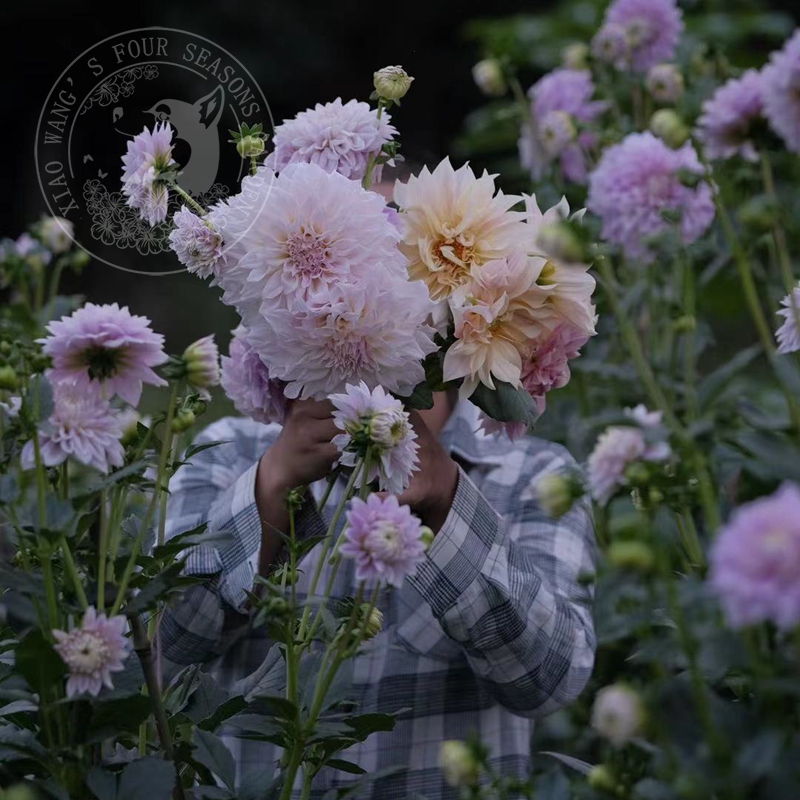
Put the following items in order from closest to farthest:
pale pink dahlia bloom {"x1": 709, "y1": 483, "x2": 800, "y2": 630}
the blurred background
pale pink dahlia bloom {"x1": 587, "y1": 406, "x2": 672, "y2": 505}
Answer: pale pink dahlia bloom {"x1": 709, "y1": 483, "x2": 800, "y2": 630}
pale pink dahlia bloom {"x1": 587, "y1": 406, "x2": 672, "y2": 505}
the blurred background

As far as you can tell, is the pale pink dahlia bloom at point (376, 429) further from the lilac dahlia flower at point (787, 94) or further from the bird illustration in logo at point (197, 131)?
the lilac dahlia flower at point (787, 94)

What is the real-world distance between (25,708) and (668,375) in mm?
1110

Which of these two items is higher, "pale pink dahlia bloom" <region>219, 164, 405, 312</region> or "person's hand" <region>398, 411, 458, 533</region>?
"pale pink dahlia bloom" <region>219, 164, 405, 312</region>

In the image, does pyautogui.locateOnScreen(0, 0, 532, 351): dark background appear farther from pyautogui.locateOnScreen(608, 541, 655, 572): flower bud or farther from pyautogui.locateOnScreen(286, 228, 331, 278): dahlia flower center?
pyautogui.locateOnScreen(608, 541, 655, 572): flower bud

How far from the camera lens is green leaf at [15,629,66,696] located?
2.03 feet

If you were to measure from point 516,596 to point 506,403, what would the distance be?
37 centimetres

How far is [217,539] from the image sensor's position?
0.74 m

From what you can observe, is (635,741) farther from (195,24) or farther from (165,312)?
(195,24)

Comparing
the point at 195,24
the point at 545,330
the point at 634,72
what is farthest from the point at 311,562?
the point at 195,24

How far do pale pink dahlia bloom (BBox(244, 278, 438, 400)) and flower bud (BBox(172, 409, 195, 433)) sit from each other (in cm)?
6

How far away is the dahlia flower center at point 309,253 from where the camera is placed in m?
0.70

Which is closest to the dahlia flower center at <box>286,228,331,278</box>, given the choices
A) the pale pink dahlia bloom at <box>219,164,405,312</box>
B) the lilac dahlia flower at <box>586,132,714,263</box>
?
the pale pink dahlia bloom at <box>219,164,405,312</box>

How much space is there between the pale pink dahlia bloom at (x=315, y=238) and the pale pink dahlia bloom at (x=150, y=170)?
7 cm

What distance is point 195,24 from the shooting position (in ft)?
18.9
